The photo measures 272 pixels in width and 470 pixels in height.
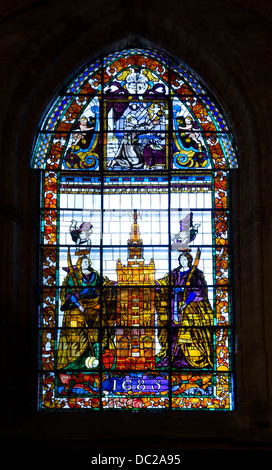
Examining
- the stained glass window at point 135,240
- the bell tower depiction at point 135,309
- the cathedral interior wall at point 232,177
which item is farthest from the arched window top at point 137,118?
the bell tower depiction at point 135,309

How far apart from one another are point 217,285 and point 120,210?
1.72 metres

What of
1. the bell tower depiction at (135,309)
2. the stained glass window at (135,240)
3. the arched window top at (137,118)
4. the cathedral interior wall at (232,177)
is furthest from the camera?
the arched window top at (137,118)

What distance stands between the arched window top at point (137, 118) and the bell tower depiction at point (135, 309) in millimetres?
1169

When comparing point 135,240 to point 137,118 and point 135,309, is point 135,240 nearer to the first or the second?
point 135,309

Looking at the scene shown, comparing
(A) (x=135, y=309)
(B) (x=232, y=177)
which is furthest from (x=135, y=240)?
(B) (x=232, y=177)

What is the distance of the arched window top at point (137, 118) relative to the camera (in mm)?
18562

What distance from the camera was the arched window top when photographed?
18.6 m

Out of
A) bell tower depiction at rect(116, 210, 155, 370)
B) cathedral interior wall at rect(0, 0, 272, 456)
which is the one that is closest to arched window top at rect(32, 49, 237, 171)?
cathedral interior wall at rect(0, 0, 272, 456)

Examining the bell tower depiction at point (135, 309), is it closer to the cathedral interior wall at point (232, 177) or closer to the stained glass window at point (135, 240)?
the stained glass window at point (135, 240)

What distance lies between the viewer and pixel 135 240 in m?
18.1

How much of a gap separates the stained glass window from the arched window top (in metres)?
0.01

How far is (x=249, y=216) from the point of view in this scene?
17750 mm

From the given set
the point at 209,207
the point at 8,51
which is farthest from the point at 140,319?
the point at 8,51
